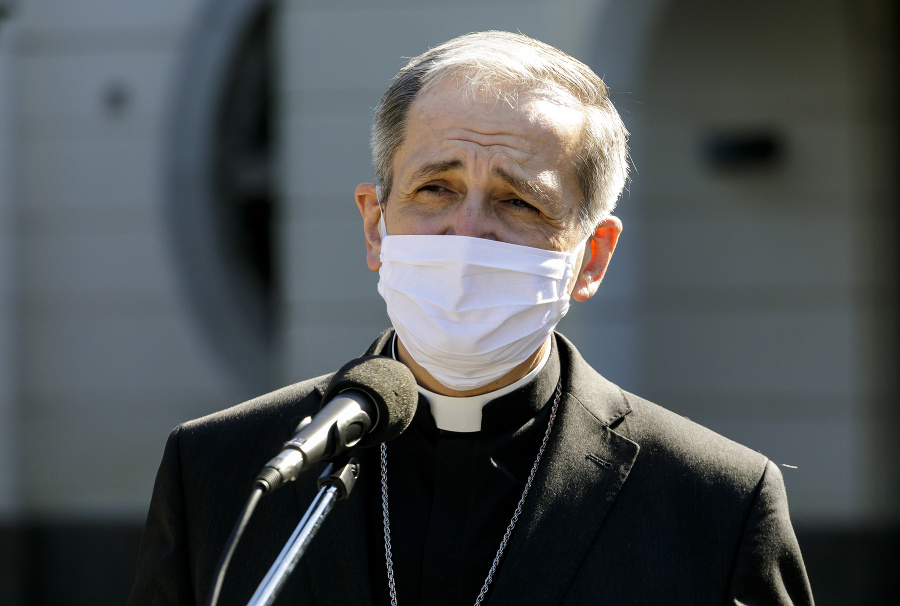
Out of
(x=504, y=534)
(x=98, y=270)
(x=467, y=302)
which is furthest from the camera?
(x=98, y=270)

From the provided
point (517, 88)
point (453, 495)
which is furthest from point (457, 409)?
point (517, 88)

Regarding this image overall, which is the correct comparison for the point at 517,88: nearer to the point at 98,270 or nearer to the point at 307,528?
the point at 307,528

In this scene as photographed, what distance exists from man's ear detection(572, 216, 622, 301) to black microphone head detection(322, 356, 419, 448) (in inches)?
36.3

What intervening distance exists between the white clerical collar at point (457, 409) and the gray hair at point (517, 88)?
472 millimetres

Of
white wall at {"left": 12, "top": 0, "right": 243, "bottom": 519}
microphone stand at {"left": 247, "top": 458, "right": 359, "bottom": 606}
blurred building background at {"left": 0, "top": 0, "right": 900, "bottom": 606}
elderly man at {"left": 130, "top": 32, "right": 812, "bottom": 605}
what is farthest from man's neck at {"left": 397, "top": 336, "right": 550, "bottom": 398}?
white wall at {"left": 12, "top": 0, "right": 243, "bottom": 519}

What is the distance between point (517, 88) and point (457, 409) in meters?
0.75

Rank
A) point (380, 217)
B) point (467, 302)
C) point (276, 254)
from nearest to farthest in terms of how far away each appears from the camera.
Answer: point (467, 302)
point (380, 217)
point (276, 254)

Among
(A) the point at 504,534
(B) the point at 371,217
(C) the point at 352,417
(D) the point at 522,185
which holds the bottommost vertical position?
(A) the point at 504,534

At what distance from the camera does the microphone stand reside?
4.54ft

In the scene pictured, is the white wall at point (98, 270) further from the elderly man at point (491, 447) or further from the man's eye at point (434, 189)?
the man's eye at point (434, 189)

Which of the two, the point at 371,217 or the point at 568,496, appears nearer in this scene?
the point at 568,496

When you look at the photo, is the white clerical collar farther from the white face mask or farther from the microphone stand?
the microphone stand

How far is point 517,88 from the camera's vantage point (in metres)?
2.29

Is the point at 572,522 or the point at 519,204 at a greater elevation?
the point at 519,204
